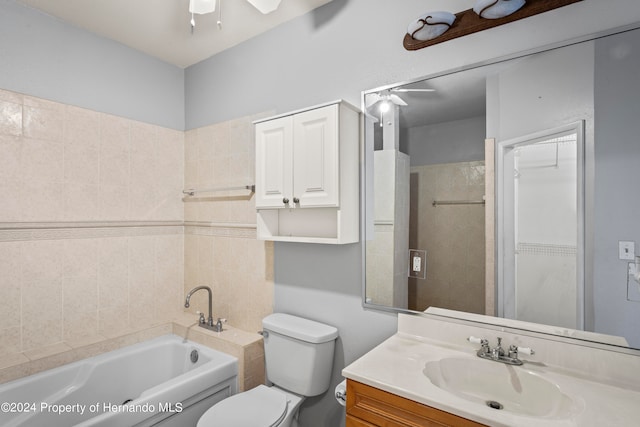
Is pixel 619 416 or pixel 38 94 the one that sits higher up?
pixel 38 94

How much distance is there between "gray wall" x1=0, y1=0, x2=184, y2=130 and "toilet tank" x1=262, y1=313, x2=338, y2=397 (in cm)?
190

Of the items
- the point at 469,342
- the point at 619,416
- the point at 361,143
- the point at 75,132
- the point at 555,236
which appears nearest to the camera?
the point at 619,416

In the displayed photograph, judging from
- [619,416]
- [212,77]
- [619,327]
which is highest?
[212,77]

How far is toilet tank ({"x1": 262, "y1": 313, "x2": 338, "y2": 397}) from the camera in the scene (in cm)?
180

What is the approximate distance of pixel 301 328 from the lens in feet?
6.20

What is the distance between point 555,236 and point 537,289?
0.23 metres

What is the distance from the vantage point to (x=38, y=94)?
2.07m

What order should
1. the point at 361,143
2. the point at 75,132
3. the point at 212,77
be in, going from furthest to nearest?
the point at 212,77 < the point at 75,132 < the point at 361,143

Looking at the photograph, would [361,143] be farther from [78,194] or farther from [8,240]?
[8,240]

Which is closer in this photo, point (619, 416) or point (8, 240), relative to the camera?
point (619, 416)

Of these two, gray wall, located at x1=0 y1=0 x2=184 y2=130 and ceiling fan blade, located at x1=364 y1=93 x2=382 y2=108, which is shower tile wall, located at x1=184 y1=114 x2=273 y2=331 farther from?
ceiling fan blade, located at x1=364 y1=93 x2=382 y2=108

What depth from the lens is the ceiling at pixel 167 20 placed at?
6.55 feet

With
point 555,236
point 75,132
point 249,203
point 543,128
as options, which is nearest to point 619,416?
point 555,236

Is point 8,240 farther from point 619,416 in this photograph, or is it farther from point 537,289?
point 619,416
